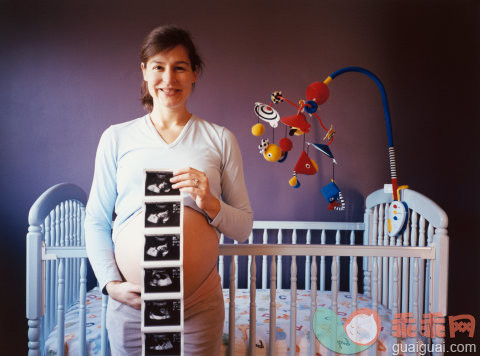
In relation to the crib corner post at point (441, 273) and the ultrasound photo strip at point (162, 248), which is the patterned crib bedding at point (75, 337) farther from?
the crib corner post at point (441, 273)

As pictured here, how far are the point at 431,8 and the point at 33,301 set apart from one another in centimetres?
274

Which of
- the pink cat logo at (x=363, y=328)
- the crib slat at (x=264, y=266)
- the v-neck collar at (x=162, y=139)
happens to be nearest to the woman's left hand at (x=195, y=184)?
the v-neck collar at (x=162, y=139)

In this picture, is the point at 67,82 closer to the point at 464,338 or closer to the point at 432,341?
the point at 432,341

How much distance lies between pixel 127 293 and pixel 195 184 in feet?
1.06

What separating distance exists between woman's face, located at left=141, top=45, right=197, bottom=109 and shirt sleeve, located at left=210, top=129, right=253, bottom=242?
0.55ft

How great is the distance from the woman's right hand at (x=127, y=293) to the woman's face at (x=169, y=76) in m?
0.48

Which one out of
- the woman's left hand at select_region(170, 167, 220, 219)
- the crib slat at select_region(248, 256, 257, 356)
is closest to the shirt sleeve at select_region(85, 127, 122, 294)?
the woman's left hand at select_region(170, 167, 220, 219)

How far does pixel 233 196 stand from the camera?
99cm

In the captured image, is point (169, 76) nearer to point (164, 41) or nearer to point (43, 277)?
point (164, 41)

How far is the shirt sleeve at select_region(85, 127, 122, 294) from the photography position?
2.98ft

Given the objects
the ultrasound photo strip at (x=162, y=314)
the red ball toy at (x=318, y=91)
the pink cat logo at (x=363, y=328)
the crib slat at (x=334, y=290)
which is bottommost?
the pink cat logo at (x=363, y=328)

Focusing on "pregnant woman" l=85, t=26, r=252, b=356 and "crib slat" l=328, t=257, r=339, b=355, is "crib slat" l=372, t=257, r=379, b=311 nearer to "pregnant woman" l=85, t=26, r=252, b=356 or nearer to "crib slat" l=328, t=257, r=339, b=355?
"crib slat" l=328, t=257, r=339, b=355

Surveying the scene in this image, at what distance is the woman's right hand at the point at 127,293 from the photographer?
85cm

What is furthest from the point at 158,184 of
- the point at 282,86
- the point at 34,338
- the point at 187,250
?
the point at 282,86
